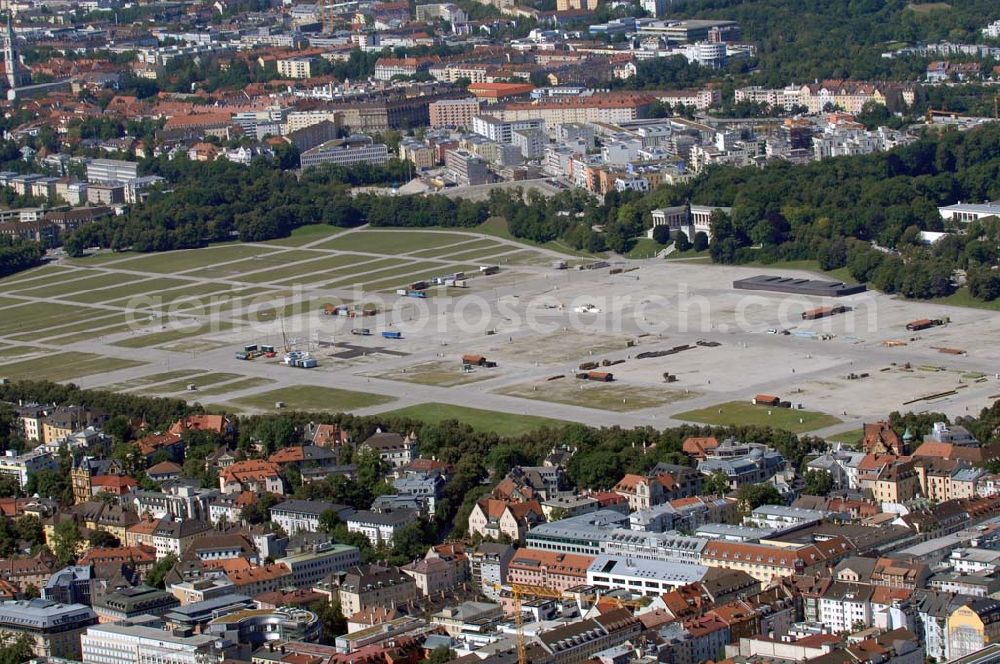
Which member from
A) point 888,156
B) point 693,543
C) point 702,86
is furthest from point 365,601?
point 702,86

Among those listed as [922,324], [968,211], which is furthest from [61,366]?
[968,211]

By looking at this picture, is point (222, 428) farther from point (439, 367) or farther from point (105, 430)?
point (439, 367)

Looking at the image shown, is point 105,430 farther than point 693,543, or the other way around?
point 105,430

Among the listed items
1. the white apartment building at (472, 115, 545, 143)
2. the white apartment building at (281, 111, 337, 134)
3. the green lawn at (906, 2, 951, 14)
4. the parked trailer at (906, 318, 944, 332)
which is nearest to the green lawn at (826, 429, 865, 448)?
the parked trailer at (906, 318, 944, 332)

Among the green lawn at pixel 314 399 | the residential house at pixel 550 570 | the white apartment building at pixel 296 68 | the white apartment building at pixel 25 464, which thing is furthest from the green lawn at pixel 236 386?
the white apartment building at pixel 296 68

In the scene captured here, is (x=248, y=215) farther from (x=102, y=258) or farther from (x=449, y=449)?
(x=449, y=449)

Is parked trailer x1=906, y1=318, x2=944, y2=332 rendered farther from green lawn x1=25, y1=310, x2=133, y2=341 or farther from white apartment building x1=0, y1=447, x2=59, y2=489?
white apartment building x1=0, y1=447, x2=59, y2=489

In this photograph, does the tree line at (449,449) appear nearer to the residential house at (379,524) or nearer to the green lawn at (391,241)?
the residential house at (379,524)
